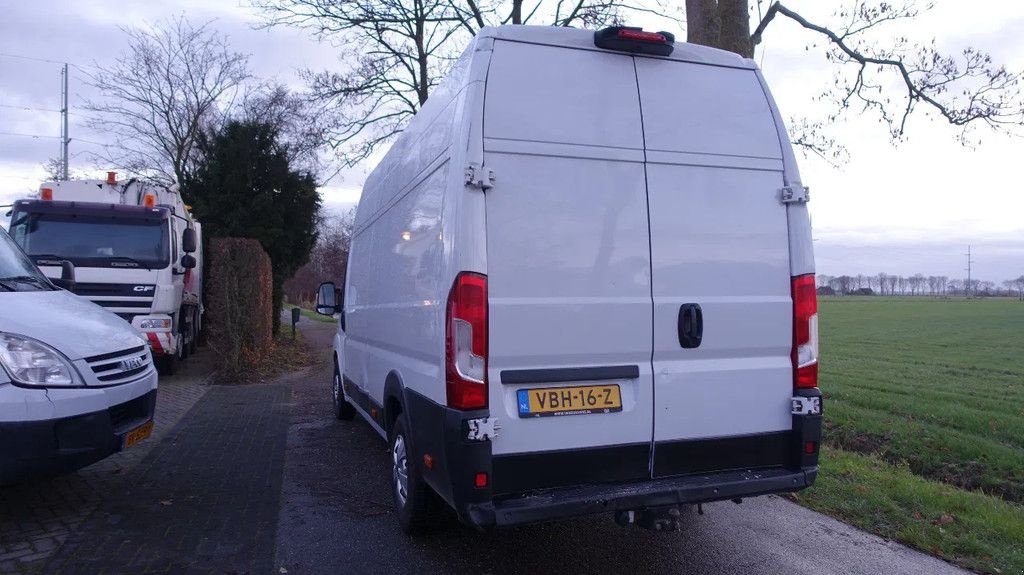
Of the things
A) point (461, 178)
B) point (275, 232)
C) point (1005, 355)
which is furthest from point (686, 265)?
point (1005, 355)

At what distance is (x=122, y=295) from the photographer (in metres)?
11.0

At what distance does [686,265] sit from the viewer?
413cm

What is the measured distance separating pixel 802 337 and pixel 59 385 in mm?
4529

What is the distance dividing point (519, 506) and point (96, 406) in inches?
116

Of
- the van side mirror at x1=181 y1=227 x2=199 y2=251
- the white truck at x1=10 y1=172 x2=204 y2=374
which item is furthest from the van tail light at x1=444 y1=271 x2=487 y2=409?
the van side mirror at x1=181 y1=227 x2=199 y2=251

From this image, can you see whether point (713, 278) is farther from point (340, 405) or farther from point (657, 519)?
point (340, 405)

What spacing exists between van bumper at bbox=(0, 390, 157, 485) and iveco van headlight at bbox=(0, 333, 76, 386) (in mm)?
248

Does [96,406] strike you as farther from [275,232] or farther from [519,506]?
[275,232]

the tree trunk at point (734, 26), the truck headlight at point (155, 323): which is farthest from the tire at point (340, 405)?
the tree trunk at point (734, 26)

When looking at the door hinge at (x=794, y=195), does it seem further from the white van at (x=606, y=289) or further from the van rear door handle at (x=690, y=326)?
the van rear door handle at (x=690, y=326)

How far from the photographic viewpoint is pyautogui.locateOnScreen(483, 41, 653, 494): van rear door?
3791mm

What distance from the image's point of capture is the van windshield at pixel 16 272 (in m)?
5.23

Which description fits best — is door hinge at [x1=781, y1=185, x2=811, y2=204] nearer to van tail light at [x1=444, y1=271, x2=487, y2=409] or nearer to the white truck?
van tail light at [x1=444, y1=271, x2=487, y2=409]

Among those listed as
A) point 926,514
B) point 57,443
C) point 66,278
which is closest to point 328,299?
point 66,278
